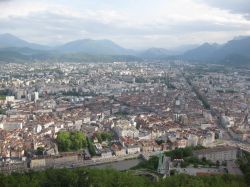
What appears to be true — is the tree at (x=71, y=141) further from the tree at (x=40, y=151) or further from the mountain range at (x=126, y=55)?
the mountain range at (x=126, y=55)

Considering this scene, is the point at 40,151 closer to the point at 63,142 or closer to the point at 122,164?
the point at 63,142

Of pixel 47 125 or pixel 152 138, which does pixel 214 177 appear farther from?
pixel 47 125

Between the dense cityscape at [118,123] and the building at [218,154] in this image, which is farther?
the dense cityscape at [118,123]

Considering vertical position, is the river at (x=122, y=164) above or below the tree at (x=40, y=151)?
below

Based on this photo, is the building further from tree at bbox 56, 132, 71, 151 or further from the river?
tree at bbox 56, 132, 71, 151

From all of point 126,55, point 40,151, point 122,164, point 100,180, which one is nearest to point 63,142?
point 40,151

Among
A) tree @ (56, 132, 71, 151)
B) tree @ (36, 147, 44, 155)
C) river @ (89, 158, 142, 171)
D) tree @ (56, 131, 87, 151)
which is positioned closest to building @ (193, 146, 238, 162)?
river @ (89, 158, 142, 171)

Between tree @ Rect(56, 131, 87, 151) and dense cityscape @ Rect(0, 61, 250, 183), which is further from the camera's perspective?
tree @ Rect(56, 131, 87, 151)

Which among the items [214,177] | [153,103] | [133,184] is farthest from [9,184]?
[153,103]

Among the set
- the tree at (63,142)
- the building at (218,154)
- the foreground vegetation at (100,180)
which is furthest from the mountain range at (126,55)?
the foreground vegetation at (100,180)

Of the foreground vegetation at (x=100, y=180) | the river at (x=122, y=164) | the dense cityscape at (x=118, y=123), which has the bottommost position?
the river at (x=122, y=164)
